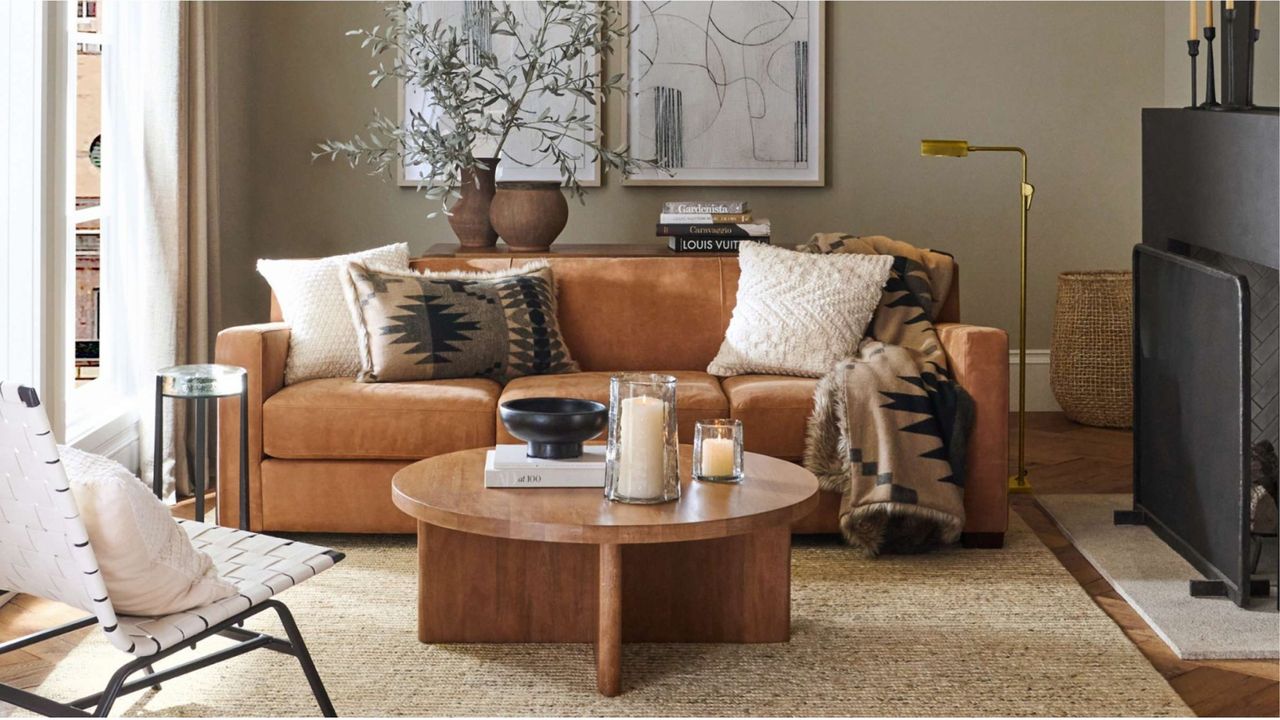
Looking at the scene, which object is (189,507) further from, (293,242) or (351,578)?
(293,242)

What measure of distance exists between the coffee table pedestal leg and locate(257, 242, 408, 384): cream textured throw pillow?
5.31 feet

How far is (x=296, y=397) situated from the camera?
362 cm

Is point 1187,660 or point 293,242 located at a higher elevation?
point 293,242

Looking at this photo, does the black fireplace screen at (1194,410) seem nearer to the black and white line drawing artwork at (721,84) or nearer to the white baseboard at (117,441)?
the black and white line drawing artwork at (721,84)

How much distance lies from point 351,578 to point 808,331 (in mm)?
1530

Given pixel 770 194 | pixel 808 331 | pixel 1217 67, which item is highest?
pixel 1217 67

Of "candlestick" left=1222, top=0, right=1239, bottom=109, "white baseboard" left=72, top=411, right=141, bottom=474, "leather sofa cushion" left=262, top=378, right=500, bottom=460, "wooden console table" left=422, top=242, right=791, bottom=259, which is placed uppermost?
"candlestick" left=1222, top=0, right=1239, bottom=109

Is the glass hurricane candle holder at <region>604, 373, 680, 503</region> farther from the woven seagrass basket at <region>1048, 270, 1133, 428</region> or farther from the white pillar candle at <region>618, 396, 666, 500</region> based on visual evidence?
the woven seagrass basket at <region>1048, 270, 1133, 428</region>

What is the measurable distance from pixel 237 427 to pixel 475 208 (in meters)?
1.30

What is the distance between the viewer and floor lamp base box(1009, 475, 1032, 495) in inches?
168

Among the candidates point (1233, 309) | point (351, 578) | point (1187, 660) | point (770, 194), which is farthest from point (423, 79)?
point (1187, 660)

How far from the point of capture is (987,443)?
11.9 feet

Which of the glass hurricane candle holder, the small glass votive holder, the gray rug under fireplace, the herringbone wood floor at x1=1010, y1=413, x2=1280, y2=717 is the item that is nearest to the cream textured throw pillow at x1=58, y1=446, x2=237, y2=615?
the glass hurricane candle holder

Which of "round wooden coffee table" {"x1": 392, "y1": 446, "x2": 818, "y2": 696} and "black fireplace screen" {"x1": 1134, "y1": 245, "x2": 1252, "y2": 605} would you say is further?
"black fireplace screen" {"x1": 1134, "y1": 245, "x2": 1252, "y2": 605}
